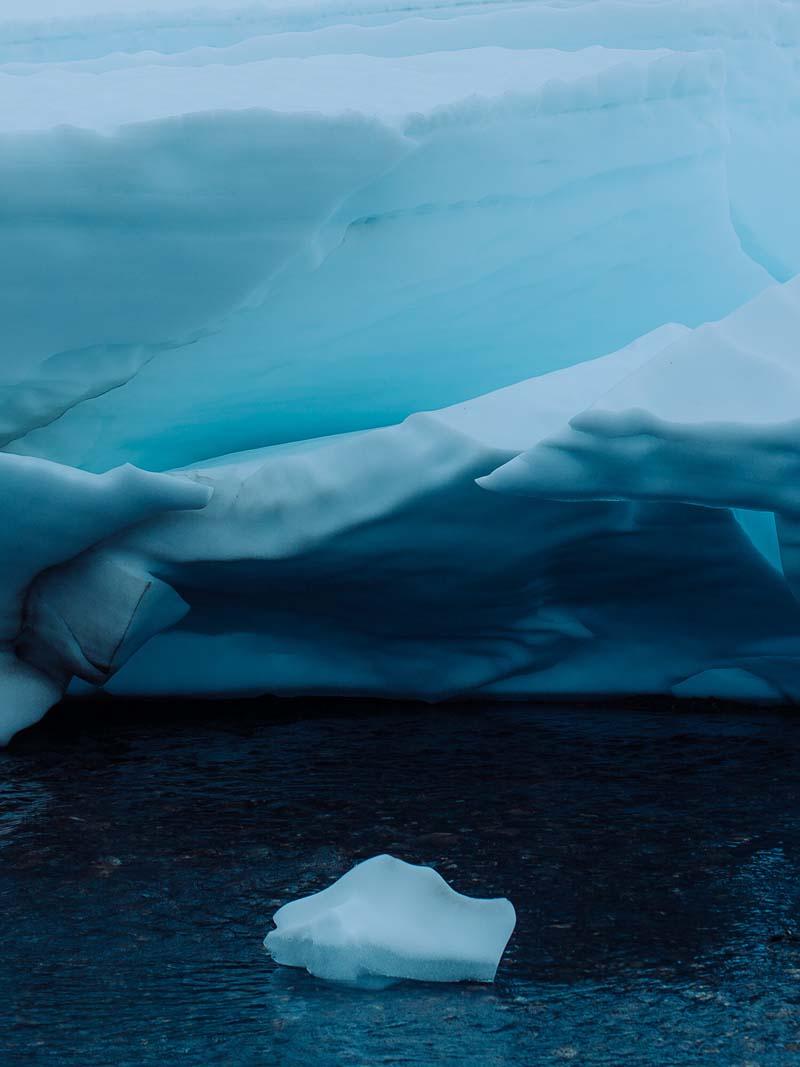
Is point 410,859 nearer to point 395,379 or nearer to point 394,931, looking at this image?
point 394,931

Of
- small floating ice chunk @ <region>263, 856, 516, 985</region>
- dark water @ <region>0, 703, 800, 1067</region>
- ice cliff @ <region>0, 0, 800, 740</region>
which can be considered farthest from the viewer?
ice cliff @ <region>0, 0, 800, 740</region>

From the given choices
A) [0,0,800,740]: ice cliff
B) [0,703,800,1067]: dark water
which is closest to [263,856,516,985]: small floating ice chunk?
[0,703,800,1067]: dark water

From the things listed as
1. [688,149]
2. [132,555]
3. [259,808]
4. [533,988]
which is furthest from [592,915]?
[688,149]

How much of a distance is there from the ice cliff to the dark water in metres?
0.17

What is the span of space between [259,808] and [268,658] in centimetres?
74

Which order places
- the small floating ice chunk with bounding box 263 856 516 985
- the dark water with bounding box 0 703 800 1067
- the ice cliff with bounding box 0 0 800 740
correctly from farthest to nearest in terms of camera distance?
1. the ice cliff with bounding box 0 0 800 740
2. the small floating ice chunk with bounding box 263 856 516 985
3. the dark water with bounding box 0 703 800 1067

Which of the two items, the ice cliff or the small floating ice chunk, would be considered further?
the ice cliff

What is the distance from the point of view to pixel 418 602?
9.72 feet

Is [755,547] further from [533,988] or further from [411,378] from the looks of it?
[533,988]

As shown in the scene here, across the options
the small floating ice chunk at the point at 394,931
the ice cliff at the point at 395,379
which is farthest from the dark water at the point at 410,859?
the ice cliff at the point at 395,379

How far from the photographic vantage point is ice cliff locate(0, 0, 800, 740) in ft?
8.66

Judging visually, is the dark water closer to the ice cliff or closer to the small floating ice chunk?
the small floating ice chunk

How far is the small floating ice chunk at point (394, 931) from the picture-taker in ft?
5.64

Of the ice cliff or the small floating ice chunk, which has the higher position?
the ice cliff
